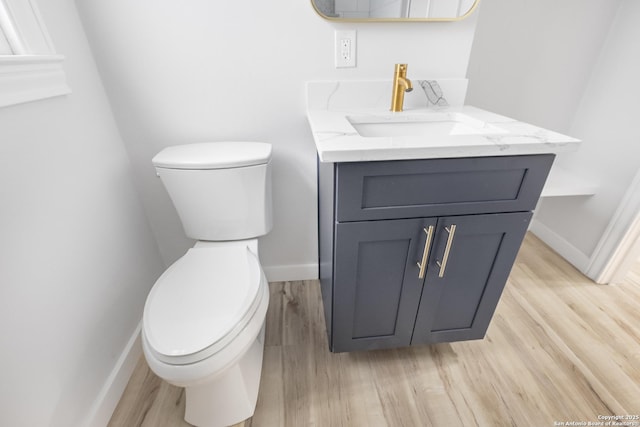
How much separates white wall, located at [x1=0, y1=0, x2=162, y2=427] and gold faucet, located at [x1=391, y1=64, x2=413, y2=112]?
3.55ft

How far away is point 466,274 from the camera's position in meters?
0.97

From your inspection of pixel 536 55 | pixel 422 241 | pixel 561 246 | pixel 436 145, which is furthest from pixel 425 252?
pixel 561 246

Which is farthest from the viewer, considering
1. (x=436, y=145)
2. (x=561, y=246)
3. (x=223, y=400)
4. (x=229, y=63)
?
(x=561, y=246)

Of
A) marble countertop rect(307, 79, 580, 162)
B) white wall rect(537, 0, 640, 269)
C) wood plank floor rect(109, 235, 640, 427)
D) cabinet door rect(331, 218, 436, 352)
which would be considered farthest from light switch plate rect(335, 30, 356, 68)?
white wall rect(537, 0, 640, 269)

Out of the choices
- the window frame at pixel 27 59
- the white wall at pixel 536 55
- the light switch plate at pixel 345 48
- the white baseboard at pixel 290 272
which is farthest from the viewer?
the white baseboard at pixel 290 272

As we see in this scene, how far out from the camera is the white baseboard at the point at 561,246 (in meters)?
1.63

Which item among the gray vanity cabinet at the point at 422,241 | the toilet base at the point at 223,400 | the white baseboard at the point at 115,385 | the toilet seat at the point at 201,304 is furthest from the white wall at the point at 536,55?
the white baseboard at the point at 115,385

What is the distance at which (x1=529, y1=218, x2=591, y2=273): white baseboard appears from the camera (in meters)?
1.63

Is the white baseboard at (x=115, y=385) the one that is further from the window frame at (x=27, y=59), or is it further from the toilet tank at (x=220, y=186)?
the window frame at (x=27, y=59)

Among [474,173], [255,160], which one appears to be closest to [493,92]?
[474,173]

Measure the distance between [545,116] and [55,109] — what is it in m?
2.13

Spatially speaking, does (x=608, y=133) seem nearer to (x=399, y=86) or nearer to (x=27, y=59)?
(x=399, y=86)

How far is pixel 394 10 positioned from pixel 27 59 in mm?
1116

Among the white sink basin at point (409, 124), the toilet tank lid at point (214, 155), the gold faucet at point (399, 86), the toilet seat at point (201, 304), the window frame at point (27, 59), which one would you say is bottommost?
the toilet seat at point (201, 304)
